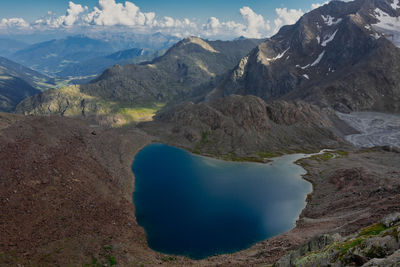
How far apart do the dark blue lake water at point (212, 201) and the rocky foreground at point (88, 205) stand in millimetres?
4835

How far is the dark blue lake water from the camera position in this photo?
76375 mm

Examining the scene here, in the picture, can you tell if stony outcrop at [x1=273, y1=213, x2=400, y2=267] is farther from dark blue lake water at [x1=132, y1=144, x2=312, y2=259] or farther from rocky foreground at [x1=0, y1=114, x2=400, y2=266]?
dark blue lake water at [x1=132, y1=144, x2=312, y2=259]

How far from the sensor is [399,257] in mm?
21344

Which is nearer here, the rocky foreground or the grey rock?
the grey rock

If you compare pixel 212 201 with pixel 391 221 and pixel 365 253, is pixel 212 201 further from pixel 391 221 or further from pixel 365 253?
pixel 365 253

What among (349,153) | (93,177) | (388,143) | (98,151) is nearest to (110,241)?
(93,177)

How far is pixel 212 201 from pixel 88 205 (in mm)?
45381

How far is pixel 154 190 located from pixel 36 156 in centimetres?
4662

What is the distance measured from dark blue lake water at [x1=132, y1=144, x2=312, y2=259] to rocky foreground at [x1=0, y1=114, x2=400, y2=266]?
4.83 metres

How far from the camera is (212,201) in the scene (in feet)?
326

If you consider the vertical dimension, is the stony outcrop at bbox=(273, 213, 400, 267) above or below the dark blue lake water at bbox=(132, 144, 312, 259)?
above

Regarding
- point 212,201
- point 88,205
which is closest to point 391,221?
point 212,201

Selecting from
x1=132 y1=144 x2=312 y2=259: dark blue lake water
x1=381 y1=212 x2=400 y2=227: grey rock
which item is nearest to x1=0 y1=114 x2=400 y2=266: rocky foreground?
x1=132 y1=144 x2=312 y2=259: dark blue lake water

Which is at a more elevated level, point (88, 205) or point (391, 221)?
point (391, 221)
